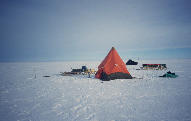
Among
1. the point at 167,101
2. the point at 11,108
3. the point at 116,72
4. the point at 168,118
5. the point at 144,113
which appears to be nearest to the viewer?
the point at 168,118

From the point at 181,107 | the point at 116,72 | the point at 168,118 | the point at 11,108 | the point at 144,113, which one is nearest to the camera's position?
the point at 168,118

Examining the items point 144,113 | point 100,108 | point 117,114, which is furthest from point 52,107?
point 144,113

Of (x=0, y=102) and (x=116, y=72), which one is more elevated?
(x=116, y=72)

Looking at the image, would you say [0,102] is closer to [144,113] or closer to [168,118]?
[144,113]

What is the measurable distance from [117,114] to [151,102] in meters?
2.41

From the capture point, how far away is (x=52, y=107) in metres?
6.06

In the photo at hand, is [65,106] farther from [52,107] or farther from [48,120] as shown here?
[48,120]

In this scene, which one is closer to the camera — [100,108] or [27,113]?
[27,113]

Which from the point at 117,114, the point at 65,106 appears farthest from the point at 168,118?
the point at 65,106

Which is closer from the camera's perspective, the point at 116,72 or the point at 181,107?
the point at 181,107

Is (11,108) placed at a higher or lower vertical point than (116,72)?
lower

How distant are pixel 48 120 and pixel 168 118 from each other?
484 centimetres

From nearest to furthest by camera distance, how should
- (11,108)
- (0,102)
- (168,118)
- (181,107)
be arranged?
(168,118) → (181,107) → (11,108) → (0,102)

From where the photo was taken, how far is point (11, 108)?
602cm
